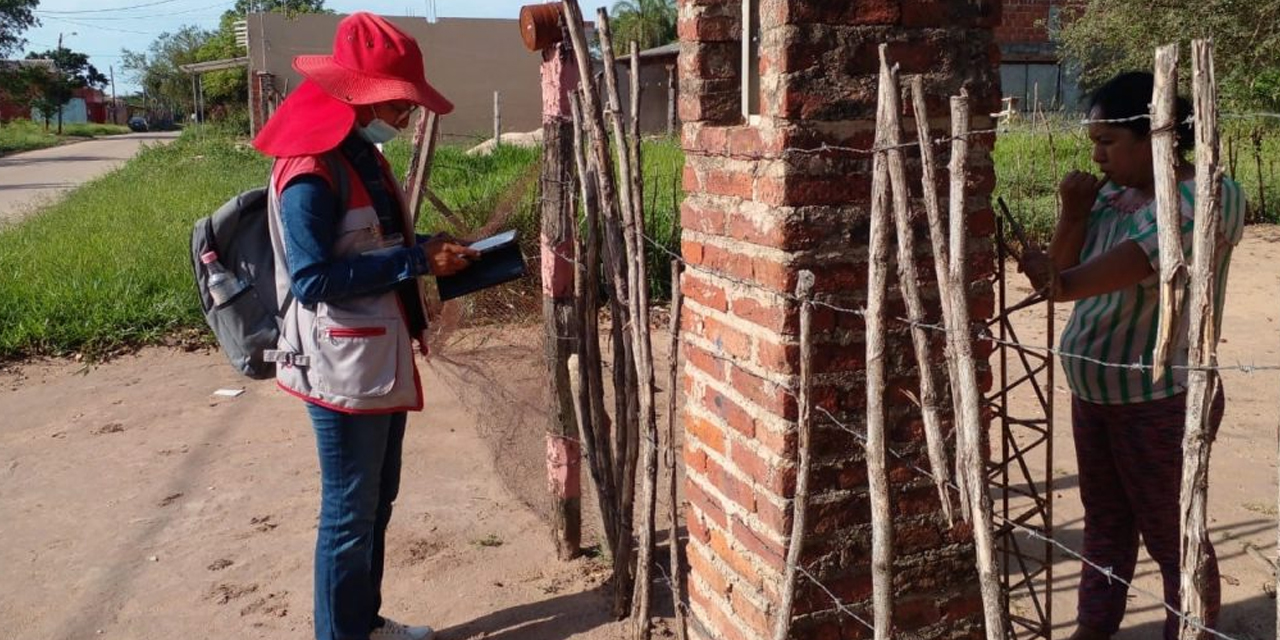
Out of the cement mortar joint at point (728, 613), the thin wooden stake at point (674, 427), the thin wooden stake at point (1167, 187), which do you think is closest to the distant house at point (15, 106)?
the thin wooden stake at point (674, 427)

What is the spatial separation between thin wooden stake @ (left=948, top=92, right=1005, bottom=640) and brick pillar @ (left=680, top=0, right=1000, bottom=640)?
47cm

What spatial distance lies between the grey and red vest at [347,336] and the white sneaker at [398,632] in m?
0.81

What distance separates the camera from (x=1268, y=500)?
4270 millimetres

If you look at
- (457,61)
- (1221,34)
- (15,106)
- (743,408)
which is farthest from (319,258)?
(15,106)

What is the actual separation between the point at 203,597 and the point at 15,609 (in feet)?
2.11

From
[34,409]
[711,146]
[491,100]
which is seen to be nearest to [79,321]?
[34,409]

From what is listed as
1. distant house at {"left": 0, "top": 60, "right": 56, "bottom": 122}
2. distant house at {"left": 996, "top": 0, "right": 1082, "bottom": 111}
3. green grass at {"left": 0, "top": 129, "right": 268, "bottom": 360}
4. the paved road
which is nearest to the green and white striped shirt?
green grass at {"left": 0, "top": 129, "right": 268, "bottom": 360}

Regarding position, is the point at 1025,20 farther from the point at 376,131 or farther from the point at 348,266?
the point at 348,266

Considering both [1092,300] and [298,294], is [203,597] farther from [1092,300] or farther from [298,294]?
[1092,300]

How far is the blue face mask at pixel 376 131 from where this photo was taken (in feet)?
9.38

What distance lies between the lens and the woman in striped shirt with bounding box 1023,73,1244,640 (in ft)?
8.14

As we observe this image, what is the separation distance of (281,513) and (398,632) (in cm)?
145

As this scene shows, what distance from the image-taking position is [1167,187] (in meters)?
1.48

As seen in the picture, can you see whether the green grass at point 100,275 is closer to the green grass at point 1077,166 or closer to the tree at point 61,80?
the green grass at point 1077,166
